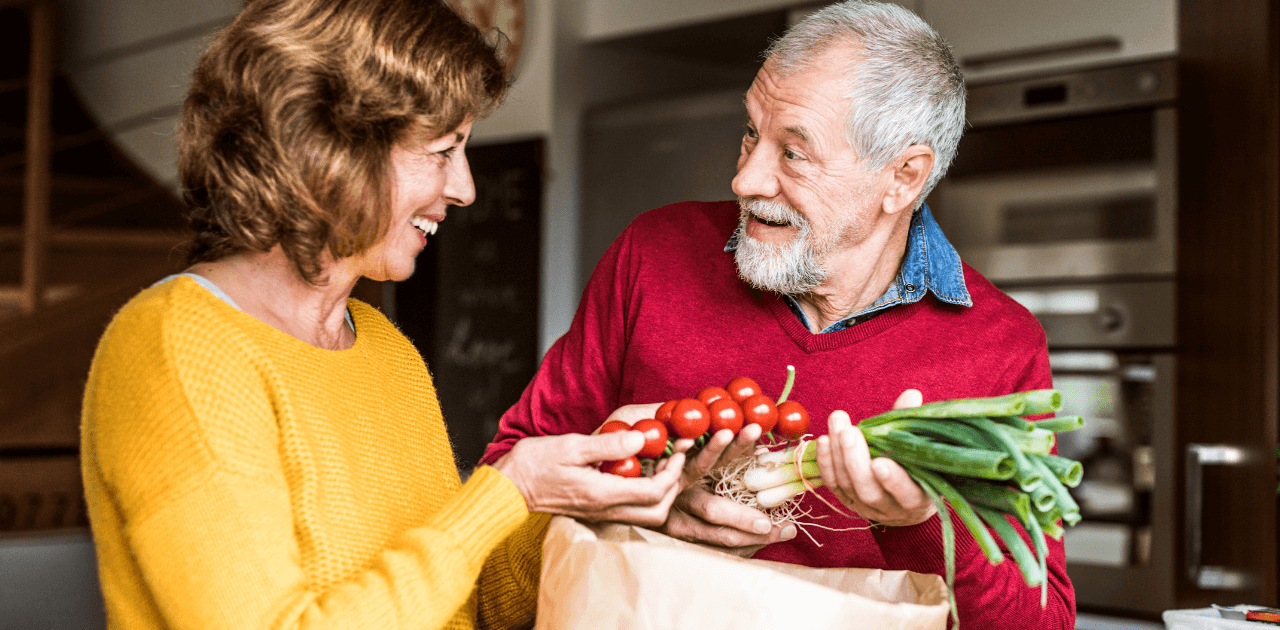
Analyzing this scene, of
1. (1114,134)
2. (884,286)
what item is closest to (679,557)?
(884,286)

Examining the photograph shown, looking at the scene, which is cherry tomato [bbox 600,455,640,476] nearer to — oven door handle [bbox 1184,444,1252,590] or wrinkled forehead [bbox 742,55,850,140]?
wrinkled forehead [bbox 742,55,850,140]

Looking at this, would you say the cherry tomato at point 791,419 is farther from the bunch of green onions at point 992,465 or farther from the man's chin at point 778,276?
the man's chin at point 778,276

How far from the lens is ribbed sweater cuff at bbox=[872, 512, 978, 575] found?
1.16m

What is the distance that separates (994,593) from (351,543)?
2.32ft

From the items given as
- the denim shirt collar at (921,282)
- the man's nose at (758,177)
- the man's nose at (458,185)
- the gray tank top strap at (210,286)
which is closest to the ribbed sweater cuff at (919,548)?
the denim shirt collar at (921,282)

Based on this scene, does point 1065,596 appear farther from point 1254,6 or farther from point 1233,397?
point 1254,6

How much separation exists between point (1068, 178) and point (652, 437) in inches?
84.1

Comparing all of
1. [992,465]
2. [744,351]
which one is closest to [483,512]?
[992,465]

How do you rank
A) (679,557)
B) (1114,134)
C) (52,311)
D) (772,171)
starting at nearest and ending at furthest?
(679,557) < (772,171) < (1114,134) < (52,311)

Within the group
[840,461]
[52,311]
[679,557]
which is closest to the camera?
[679,557]

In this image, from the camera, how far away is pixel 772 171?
4.85 ft

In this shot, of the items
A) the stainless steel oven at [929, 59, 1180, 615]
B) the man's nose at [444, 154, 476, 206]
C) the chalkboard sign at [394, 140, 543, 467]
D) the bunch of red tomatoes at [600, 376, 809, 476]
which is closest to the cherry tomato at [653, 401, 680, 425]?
the bunch of red tomatoes at [600, 376, 809, 476]

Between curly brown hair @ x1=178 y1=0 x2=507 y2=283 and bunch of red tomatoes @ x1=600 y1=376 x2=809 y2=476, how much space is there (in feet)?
1.17

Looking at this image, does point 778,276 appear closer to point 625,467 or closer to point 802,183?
point 802,183
